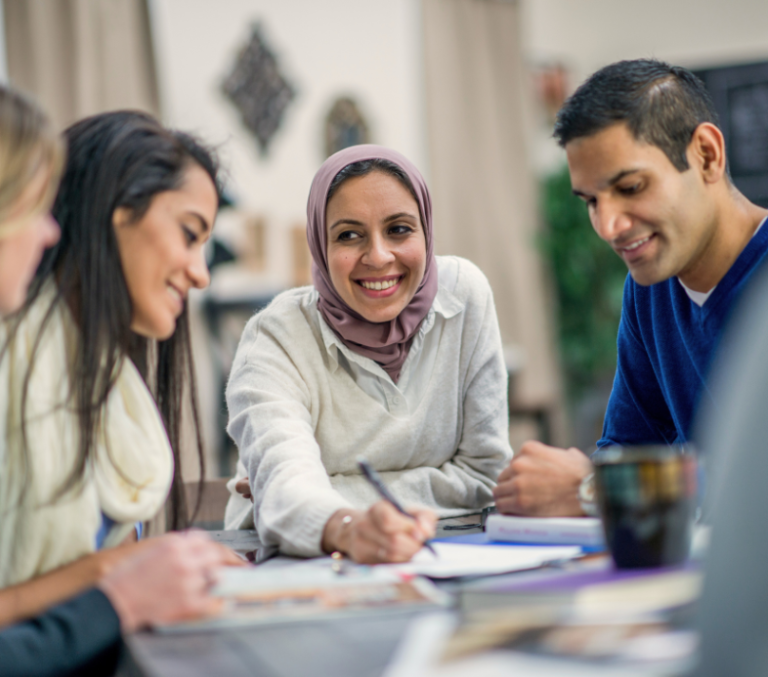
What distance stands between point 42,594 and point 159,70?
155 inches

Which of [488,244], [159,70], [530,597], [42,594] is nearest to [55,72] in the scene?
[159,70]

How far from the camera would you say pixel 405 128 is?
5.27 metres

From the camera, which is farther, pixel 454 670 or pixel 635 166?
pixel 635 166

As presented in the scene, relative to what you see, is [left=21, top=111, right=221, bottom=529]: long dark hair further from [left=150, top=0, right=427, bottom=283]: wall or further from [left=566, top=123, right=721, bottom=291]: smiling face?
[left=150, top=0, right=427, bottom=283]: wall

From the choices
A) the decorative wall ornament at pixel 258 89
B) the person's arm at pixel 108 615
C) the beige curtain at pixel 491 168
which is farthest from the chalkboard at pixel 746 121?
the person's arm at pixel 108 615

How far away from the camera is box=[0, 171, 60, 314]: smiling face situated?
835 millimetres

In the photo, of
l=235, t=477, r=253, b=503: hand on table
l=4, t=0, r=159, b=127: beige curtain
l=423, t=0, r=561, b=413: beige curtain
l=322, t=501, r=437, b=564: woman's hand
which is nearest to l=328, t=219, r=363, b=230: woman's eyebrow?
l=235, t=477, r=253, b=503: hand on table

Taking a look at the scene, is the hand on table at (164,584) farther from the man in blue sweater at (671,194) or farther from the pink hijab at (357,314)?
the pink hijab at (357,314)

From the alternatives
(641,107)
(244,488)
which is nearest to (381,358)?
(244,488)

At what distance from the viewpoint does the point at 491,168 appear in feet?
18.0

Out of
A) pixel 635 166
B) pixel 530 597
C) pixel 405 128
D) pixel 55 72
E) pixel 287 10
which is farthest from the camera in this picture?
pixel 405 128

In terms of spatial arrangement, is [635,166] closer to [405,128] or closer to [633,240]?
[633,240]

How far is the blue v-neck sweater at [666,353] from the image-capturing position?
1.41m

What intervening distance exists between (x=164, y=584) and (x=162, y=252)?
42cm
